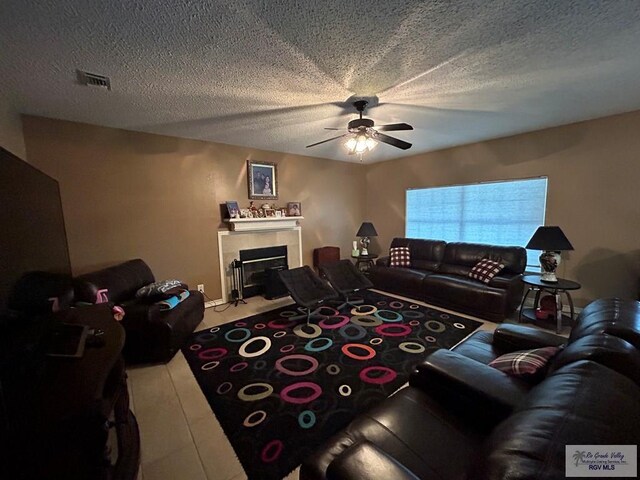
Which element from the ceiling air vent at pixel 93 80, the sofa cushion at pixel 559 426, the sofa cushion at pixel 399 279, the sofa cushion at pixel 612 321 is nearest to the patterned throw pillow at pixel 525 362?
the sofa cushion at pixel 612 321

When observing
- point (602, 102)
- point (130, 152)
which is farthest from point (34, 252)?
point (602, 102)

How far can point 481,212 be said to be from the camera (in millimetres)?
4223

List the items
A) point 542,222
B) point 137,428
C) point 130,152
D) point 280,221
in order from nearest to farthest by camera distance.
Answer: point 137,428 → point 130,152 → point 542,222 → point 280,221

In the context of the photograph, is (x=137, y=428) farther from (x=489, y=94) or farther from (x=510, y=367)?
(x=489, y=94)

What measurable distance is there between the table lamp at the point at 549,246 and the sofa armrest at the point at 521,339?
1.62m

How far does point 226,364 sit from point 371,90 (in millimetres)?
2848

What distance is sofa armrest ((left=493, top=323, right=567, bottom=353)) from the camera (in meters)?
1.60

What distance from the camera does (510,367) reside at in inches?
53.0

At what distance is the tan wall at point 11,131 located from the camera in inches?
87.2

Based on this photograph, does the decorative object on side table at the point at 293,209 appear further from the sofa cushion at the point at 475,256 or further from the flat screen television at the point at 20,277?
the flat screen television at the point at 20,277

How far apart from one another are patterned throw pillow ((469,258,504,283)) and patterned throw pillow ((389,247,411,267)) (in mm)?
1014

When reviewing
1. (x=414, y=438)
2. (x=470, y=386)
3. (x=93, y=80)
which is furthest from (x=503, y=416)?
(x=93, y=80)

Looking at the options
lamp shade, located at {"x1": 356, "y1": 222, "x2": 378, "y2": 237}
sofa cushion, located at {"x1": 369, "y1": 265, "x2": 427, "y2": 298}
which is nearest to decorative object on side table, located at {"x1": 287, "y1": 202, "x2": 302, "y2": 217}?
lamp shade, located at {"x1": 356, "y1": 222, "x2": 378, "y2": 237}

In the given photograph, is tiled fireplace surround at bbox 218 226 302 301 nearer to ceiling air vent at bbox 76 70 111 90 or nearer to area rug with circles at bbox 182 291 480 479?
area rug with circles at bbox 182 291 480 479
